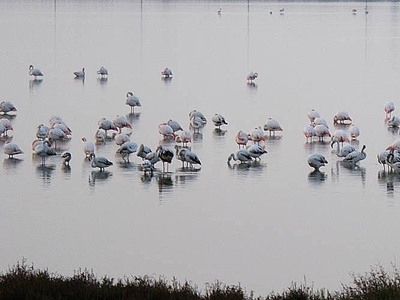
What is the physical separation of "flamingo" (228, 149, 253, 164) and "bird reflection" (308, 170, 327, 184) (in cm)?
116

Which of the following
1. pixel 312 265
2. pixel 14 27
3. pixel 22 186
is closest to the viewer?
pixel 312 265

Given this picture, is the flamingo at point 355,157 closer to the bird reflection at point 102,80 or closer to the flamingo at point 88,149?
the flamingo at point 88,149

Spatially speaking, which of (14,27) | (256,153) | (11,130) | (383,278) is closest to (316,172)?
(256,153)

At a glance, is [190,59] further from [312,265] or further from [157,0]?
[157,0]

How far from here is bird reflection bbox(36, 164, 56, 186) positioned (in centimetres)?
Answer: 1543

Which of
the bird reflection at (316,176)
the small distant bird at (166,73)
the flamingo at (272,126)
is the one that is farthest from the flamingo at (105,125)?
the small distant bird at (166,73)

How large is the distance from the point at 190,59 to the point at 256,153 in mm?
21438

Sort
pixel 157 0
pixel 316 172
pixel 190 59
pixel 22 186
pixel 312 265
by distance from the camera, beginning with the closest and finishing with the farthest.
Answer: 1. pixel 312 265
2. pixel 22 186
3. pixel 316 172
4. pixel 190 59
5. pixel 157 0

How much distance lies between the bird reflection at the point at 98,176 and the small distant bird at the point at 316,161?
292cm

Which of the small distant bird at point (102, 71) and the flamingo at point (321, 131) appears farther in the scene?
the small distant bird at point (102, 71)

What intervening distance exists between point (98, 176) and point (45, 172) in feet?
2.85

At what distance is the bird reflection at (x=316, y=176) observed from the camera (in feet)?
50.5

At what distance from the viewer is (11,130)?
19.9 metres

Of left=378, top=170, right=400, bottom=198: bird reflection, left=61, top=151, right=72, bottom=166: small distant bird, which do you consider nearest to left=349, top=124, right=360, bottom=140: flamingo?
left=378, top=170, right=400, bottom=198: bird reflection
